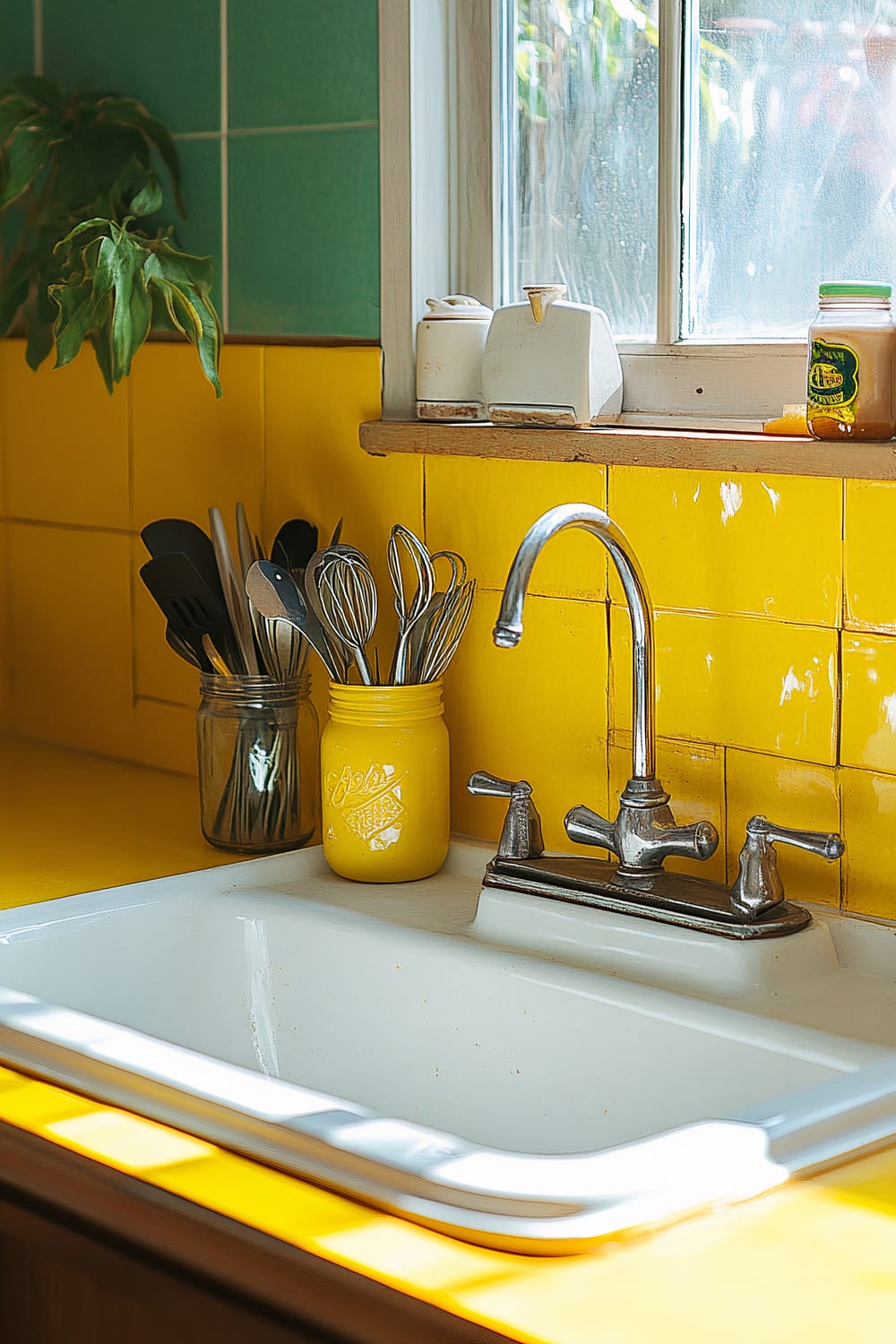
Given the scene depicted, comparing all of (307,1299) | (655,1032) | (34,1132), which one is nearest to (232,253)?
(655,1032)

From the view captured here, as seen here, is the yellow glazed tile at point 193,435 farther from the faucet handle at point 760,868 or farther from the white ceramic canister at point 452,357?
the faucet handle at point 760,868

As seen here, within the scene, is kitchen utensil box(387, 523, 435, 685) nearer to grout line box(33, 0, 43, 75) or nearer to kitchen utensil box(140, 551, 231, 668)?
kitchen utensil box(140, 551, 231, 668)

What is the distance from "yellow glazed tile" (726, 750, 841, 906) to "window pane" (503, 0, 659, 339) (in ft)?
1.24

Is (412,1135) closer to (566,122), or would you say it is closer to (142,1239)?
(142,1239)

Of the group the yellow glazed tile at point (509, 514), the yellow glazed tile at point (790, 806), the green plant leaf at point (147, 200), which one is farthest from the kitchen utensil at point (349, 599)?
the green plant leaf at point (147, 200)

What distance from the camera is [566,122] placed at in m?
1.49

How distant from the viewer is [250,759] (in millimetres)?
1552

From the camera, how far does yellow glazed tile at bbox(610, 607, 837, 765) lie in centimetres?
129

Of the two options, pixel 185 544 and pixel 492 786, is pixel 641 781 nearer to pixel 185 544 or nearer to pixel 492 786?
pixel 492 786

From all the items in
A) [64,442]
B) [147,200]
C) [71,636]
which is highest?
[147,200]

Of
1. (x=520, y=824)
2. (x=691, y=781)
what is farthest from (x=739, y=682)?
(x=520, y=824)

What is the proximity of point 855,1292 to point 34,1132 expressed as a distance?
422 millimetres

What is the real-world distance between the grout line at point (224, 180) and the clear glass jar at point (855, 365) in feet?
2.29

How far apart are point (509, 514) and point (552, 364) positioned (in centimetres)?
14
